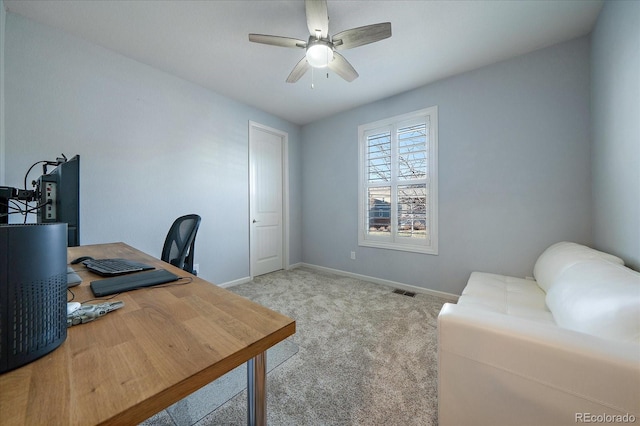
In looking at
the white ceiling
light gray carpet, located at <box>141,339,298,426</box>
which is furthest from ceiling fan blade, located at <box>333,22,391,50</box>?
light gray carpet, located at <box>141,339,298,426</box>

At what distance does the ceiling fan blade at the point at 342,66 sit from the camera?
1.91m

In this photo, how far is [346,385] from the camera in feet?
4.59

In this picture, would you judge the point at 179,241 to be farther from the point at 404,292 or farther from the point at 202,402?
the point at 404,292

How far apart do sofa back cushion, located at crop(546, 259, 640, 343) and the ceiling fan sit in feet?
6.08

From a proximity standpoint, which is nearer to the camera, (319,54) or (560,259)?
(560,259)

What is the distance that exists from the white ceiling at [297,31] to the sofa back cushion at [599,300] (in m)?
1.92

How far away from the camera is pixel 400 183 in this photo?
3.05 m

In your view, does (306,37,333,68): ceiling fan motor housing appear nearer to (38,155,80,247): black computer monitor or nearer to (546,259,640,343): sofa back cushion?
(38,155,80,247): black computer monitor

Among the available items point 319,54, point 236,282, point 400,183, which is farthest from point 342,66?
point 236,282

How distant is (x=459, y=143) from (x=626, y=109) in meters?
1.23

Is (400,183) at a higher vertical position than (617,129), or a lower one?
lower

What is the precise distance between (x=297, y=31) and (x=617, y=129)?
2462 mm

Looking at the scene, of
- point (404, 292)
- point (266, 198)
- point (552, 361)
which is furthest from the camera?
point (266, 198)

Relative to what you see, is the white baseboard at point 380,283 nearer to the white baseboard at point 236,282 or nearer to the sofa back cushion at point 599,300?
the white baseboard at point 236,282
